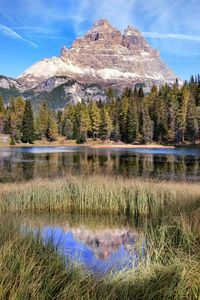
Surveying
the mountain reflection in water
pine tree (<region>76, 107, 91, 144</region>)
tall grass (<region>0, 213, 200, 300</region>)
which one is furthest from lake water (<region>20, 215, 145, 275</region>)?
pine tree (<region>76, 107, 91, 144</region>)

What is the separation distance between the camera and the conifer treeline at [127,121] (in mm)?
88375

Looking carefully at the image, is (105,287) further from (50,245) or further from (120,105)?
(120,105)

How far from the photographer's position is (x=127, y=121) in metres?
94.6

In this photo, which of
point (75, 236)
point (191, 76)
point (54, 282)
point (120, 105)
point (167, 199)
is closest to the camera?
point (54, 282)

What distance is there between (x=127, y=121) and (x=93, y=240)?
84195mm

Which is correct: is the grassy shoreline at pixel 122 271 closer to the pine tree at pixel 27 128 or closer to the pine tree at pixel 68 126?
the pine tree at pixel 27 128

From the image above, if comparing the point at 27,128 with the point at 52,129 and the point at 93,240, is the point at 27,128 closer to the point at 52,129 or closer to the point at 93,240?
the point at 52,129

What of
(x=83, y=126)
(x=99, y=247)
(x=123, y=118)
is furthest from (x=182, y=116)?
(x=99, y=247)

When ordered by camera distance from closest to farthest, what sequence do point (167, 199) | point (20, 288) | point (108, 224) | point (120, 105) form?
1. point (20, 288)
2. point (108, 224)
3. point (167, 199)
4. point (120, 105)

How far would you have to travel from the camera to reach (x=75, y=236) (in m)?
11.7

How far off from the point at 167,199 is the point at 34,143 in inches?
3272

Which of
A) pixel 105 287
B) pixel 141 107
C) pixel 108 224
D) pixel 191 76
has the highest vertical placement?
pixel 191 76

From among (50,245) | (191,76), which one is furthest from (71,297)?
(191,76)

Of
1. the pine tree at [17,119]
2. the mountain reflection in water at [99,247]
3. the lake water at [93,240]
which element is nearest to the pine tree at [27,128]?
the pine tree at [17,119]
